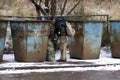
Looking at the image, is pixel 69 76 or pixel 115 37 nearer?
pixel 69 76

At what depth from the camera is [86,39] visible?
13.5 metres

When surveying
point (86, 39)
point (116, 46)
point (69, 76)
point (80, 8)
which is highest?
point (80, 8)

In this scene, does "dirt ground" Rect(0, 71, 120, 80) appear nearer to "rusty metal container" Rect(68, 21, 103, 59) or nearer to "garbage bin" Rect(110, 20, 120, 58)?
"rusty metal container" Rect(68, 21, 103, 59)

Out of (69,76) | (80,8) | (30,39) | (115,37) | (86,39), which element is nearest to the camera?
(69,76)

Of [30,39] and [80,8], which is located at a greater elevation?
[80,8]

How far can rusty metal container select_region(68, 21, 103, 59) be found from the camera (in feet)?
44.2

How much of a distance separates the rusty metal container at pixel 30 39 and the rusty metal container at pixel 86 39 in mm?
1291

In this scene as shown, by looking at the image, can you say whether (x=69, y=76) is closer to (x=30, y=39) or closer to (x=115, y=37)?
(x=30, y=39)

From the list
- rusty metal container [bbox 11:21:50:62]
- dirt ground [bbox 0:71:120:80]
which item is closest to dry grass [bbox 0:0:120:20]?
rusty metal container [bbox 11:21:50:62]

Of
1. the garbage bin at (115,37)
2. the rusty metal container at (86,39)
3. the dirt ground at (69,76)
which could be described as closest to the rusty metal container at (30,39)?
the rusty metal container at (86,39)

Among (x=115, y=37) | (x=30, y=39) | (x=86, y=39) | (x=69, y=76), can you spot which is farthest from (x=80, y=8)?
(x=69, y=76)

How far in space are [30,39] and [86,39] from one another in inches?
83.1

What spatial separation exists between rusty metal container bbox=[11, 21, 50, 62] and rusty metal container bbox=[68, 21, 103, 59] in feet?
4.24

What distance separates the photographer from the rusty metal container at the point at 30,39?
41.5 feet
